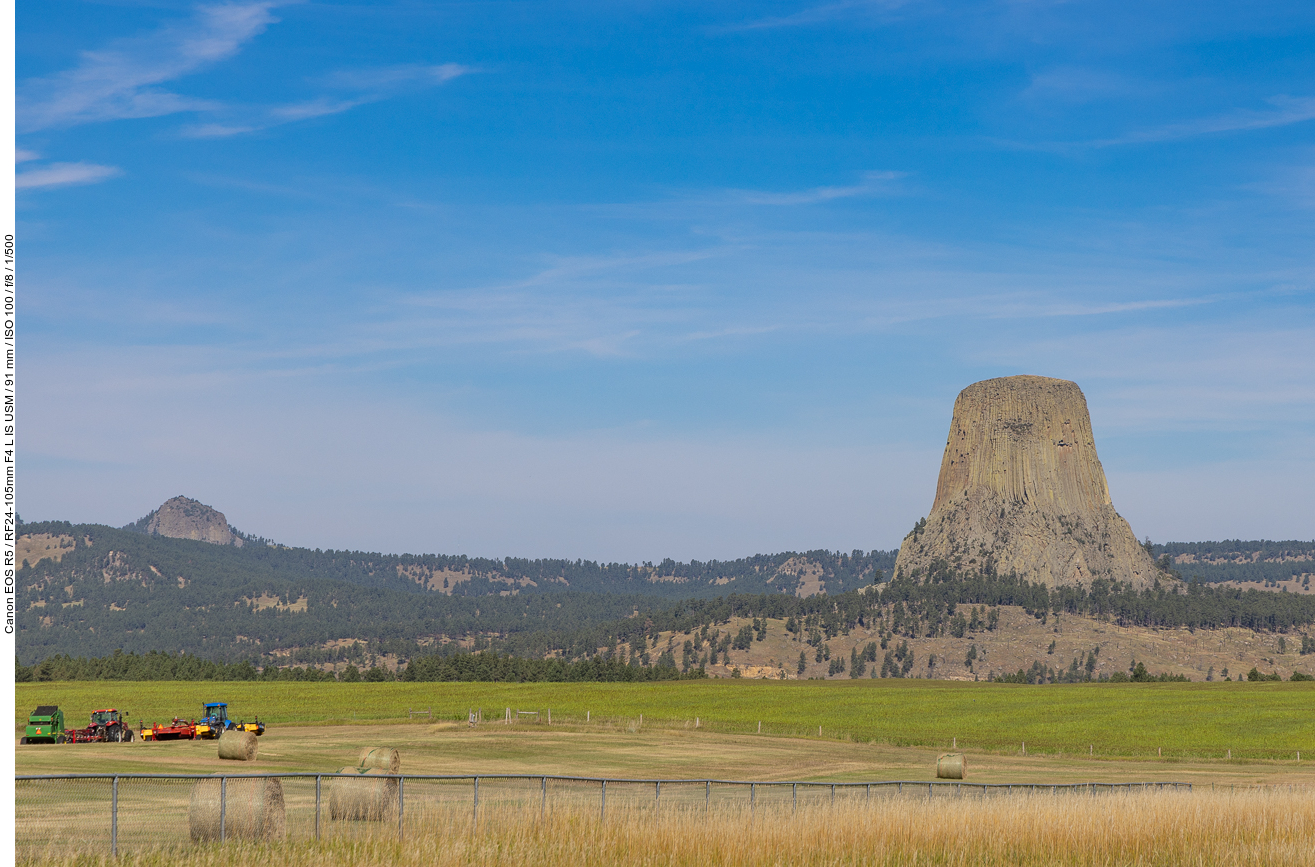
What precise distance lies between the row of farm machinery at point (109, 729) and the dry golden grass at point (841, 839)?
43874 millimetres

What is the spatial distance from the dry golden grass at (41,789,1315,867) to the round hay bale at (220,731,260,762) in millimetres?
25569

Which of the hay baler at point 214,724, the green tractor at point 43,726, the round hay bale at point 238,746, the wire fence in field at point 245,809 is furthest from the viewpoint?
the hay baler at point 214,724

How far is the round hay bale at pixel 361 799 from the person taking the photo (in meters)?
26.1

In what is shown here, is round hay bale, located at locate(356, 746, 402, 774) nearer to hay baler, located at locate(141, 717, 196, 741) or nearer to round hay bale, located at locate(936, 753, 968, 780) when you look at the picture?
round hay bale, located at locate(936, 753, 968, 780)

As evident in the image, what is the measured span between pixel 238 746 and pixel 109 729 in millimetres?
20391

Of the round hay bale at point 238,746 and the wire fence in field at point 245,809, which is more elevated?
the wire fence in field at point 245,809

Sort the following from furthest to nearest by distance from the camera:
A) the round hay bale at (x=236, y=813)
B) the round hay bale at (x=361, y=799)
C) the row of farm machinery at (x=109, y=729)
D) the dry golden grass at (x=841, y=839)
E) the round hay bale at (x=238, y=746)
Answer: the row of farm machinery at (x=109, y=729), the round hay bale at (x=238, y=746), the round hay bale at (x=361, y=799), the round hay bale at (x=236, y=813), the dry golden grass at (x=841, y=839)

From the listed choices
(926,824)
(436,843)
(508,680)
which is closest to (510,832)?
(436,843)

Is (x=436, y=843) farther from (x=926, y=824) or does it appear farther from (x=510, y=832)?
(x=926, y=824)

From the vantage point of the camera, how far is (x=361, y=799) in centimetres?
2638

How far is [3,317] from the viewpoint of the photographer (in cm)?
1182

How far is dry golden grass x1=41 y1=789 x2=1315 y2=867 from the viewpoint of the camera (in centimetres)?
2000

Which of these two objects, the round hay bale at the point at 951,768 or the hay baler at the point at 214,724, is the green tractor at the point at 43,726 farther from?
the round hay bale at the point at 951,768

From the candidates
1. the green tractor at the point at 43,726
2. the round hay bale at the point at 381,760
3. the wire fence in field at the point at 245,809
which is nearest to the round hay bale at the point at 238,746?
the wire fence in field at the point at 245,809
